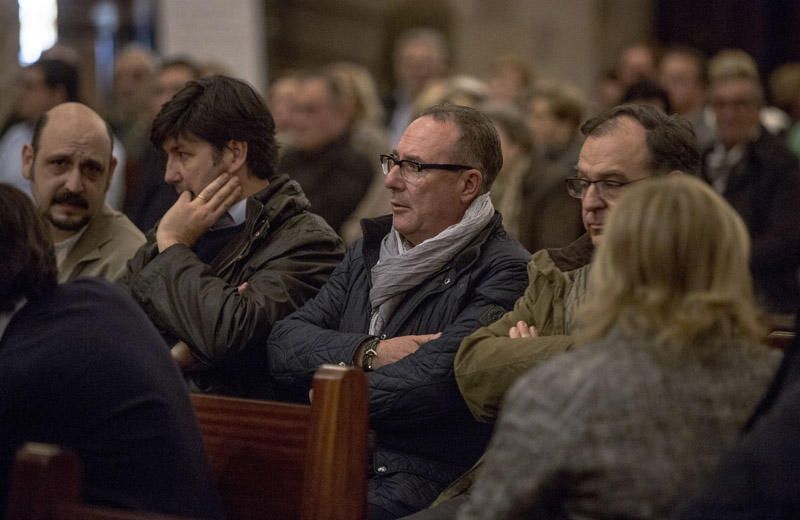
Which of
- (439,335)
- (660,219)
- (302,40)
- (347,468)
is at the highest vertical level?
(302,40)

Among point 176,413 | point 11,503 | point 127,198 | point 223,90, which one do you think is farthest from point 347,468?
point 127,198

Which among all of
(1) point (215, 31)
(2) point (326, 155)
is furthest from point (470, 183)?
(1) point (215, 31)

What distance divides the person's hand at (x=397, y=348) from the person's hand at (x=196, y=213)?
0.85m

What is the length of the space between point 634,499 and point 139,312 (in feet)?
4.28

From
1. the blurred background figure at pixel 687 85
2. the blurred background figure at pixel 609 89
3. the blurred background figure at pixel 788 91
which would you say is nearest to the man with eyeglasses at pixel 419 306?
the blurred background figure at pixel 687 85

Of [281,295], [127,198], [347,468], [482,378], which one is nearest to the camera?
[347,468]

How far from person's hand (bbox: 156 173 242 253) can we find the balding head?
0.70m

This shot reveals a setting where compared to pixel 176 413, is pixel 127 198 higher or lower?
higher

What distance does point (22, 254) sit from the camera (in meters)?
3.24

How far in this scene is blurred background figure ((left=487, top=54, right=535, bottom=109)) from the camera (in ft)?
31.6

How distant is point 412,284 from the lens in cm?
388

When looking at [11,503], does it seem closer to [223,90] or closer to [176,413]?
[176,413]

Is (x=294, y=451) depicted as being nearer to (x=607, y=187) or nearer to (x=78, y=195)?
(x=607, y=187)

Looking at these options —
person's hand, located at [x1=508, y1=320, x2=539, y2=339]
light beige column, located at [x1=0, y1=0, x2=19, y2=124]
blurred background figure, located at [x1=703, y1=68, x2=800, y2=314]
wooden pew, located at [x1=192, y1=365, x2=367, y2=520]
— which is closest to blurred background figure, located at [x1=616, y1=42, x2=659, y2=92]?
blurred background figure, located at [x1=703, y1=68, x2=800, y2=314]
